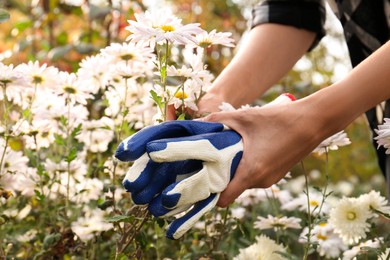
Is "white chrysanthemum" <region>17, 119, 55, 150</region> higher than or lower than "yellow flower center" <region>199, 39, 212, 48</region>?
lower

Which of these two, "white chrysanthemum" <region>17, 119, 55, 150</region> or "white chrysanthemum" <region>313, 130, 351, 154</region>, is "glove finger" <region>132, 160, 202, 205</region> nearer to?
"white chrysanthemum" <region>313, 130, 351, 154</region>

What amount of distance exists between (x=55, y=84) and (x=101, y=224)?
1.10ft

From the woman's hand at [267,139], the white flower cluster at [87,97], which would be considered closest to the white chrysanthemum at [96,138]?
the white flower cluster at [87,97]

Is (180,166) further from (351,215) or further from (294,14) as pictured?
(294,14)

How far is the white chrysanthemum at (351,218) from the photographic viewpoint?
138 centimetres

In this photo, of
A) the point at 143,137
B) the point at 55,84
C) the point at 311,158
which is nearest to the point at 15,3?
the point at 55,84

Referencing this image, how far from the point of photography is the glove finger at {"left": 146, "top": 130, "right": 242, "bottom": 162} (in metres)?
0.90

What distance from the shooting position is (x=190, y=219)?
3.05 ft

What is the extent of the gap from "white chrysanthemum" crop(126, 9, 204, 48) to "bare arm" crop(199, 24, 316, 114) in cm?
25

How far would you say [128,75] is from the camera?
1.35 metres

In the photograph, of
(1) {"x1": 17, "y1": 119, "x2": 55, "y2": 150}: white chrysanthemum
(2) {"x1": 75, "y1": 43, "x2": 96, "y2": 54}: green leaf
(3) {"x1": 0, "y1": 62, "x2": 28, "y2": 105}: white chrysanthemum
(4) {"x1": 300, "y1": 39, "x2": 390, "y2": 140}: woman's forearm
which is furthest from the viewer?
(2) {"x1": 75, "y1": 43, "x2": 96, "y2": 54}: green leaf

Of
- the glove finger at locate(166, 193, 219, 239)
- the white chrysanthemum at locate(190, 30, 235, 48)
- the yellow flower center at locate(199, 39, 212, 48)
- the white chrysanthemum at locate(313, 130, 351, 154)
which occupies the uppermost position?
the white chrysanthemum at locate(190, 30, 235, 48)

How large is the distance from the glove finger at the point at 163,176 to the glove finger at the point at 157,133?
0.04 m

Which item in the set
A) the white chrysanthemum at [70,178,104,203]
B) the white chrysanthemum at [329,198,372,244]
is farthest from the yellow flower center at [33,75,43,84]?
the white chrysanthemum at [329,198,372,244]
